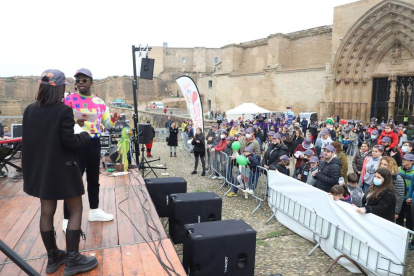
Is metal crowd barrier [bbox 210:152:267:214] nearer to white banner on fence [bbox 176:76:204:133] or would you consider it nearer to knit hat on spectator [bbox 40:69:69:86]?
white banner on fence [bbox 176:76:204:133]

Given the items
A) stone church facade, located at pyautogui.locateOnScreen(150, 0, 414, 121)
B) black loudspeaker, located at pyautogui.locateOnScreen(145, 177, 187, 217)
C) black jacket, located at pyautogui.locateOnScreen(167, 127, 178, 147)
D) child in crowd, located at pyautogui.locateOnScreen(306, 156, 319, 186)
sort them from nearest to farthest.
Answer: black loudspeaker, located at pyautogui.locateOnScreen(145, 177, 187, 217) → child in crowd, located at pyautogui.locateOnScreen(306, 156, 319, 186) → black jacket, located at pyautogui.locateOnScreen(167, 127, 178, 147) → stone church facade, located at pyautogui.locateOnScreen(150, 0, 414, 121)

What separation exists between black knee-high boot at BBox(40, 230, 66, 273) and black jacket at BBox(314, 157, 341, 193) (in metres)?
4.39

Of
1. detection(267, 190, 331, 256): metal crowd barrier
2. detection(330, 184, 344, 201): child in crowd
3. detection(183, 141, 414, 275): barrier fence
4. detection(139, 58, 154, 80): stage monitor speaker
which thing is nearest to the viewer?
detection(183, 141, 414, 275): barrier fence

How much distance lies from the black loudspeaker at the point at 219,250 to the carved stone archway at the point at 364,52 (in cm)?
2259

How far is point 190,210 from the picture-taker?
14.0ft

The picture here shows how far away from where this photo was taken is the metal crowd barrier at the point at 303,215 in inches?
180

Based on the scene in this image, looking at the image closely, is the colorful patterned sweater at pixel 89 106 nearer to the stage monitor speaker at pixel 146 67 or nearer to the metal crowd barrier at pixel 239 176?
the metal crowd barrier at pixel 239 176

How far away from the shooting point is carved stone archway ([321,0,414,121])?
64.7 feet

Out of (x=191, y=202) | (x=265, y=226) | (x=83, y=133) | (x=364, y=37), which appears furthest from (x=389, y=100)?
(x=83, y=133)

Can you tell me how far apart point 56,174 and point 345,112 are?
81.9ft

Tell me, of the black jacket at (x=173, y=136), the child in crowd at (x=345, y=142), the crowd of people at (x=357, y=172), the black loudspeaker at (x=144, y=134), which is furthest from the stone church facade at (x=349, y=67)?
the black loudspeaker at (x=144, y=134)

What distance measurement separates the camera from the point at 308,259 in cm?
443

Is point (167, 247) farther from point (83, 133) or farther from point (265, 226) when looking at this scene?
point (265, 226)

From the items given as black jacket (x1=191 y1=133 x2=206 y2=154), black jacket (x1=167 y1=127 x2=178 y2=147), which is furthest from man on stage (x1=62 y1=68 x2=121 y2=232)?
black jacket (x1=167 y1=127 x2=178 y2=147)
